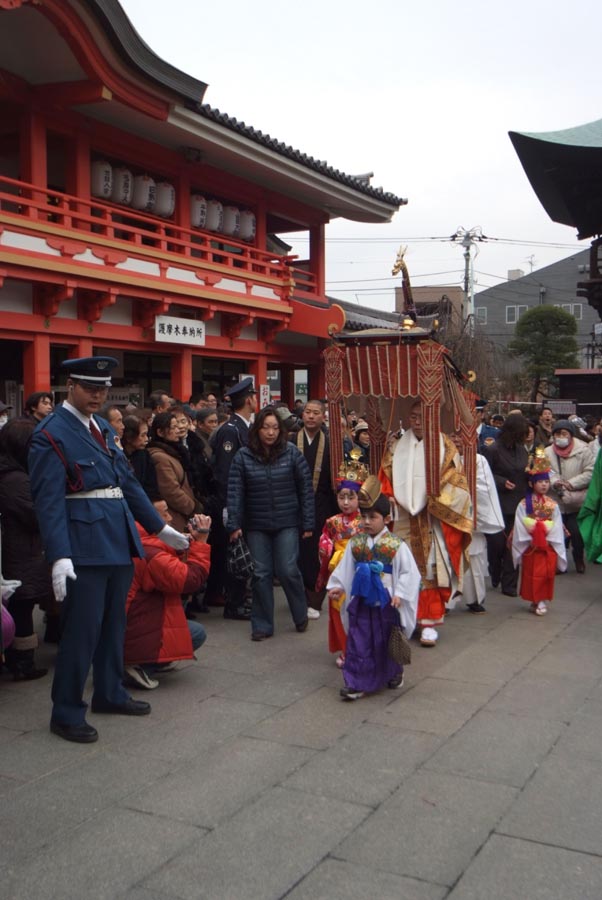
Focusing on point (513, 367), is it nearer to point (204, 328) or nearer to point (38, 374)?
point (204, 328)

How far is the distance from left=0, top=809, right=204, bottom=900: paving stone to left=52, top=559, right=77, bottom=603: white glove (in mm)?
A: 1012

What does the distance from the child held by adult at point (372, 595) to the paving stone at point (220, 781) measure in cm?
90

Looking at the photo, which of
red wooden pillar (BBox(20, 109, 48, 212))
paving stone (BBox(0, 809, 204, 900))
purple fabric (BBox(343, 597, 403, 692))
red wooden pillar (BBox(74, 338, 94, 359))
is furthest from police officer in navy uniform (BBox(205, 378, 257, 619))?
red wooden pillar (BBox(20, 109, 48, 212))

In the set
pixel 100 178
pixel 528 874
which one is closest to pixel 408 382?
pixel 528 874

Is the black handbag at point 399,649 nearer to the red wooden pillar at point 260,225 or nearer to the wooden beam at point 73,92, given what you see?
the wooden beam at point 73,92

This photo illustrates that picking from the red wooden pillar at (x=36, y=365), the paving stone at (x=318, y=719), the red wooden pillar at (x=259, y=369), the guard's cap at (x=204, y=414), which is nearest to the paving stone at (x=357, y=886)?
the paving stone at (x=318, y=719)

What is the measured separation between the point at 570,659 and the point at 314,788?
269 cm

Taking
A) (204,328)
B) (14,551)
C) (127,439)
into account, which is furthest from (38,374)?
(14,551)

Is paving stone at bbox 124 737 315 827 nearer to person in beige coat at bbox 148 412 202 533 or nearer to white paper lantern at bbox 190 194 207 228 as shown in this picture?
person in beige coat at bbox 148 412 202 533

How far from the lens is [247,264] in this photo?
1551cm

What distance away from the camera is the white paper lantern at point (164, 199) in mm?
13797

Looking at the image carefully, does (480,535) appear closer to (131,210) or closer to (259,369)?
(131,210)

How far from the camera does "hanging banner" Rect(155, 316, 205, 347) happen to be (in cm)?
1308

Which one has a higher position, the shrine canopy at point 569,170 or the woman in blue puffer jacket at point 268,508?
the shrine canopy at point 569,170
